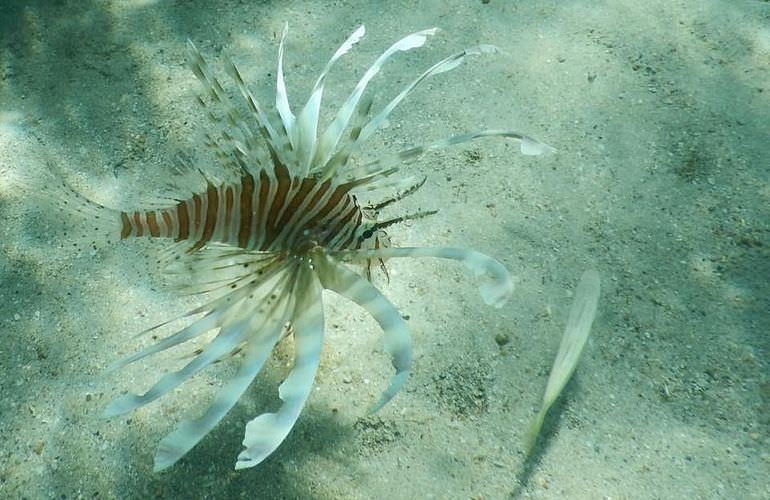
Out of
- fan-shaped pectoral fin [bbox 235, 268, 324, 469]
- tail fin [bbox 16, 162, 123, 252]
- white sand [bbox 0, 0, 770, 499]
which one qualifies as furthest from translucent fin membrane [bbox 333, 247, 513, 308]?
tail fin [bbox 16, 162, 123, 252]

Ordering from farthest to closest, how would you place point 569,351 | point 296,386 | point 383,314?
point 569,351
point 383,314
point 296,386

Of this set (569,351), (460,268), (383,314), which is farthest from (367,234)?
(569,351)

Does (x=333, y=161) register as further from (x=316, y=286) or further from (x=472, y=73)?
(x=472, y=73)

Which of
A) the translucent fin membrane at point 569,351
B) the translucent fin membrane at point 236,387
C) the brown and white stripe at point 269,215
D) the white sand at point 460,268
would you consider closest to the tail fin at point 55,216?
the white sand at point 460,268

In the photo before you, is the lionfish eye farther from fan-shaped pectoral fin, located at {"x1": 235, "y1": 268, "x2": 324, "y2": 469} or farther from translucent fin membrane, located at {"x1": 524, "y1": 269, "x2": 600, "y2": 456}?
translucent fin membrane, located at {"x1": 524, "y1": 269, "x2": 600, "y2": 456}

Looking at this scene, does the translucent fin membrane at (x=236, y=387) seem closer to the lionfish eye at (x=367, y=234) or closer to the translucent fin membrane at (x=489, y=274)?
the lionfish eye at (x=367, y=234)

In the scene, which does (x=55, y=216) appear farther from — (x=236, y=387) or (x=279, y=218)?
(x=236, y=387)

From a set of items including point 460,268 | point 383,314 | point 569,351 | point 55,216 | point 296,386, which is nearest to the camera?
point 296,386
